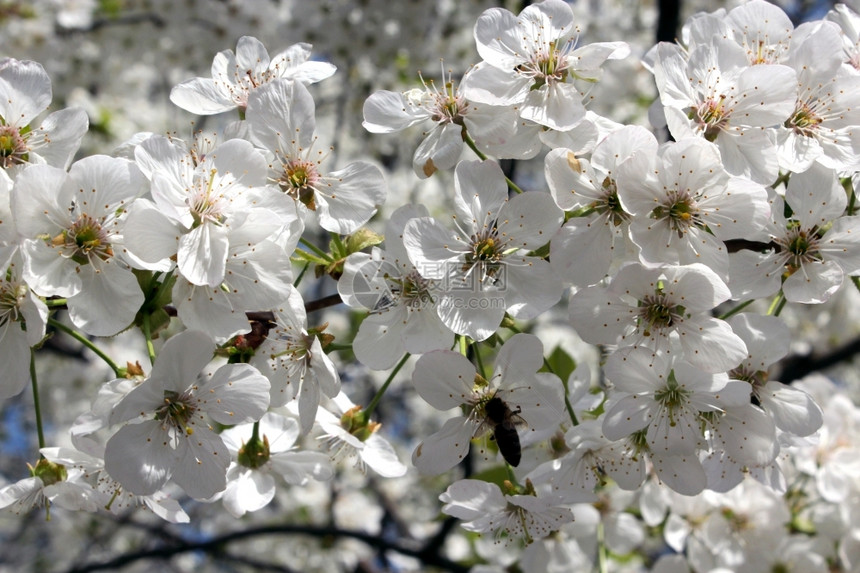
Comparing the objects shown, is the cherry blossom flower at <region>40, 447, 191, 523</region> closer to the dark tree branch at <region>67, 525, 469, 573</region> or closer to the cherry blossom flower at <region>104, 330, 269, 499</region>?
the cherry blossom flower at <region>104, 330, 269, 499</region>

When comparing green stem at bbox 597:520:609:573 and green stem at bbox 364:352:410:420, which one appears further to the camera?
green stem at bbox 597:520:609:573

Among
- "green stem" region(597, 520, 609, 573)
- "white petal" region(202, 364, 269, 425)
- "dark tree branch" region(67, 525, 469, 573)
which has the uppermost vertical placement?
"white petal" region(202, 364, 269, 425)

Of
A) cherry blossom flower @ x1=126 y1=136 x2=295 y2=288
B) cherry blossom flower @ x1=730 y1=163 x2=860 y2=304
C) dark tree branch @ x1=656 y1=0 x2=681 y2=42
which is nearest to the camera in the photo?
cherry blossom flower @ x1=126 y1=136 x2=295 y2=288

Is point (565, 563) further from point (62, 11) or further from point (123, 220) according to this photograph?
point (62, 11)

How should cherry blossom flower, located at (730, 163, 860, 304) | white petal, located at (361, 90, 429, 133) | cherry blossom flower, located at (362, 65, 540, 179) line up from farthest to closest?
white petal, located at (361, 90, 429, 133) < cherry blossom flower, located at (362, 65, 540, 179) < cherry blossom flower, located at (730, 163, 860, 304)

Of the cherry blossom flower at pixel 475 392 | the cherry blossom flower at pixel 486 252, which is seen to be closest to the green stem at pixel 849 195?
the cherry blossom flower at pixel 486 252

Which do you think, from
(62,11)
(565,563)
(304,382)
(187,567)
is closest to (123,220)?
(304,382)

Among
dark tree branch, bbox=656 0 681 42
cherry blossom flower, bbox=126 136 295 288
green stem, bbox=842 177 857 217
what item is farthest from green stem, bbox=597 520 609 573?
dark tree branch, bbox=656 0 681 42
